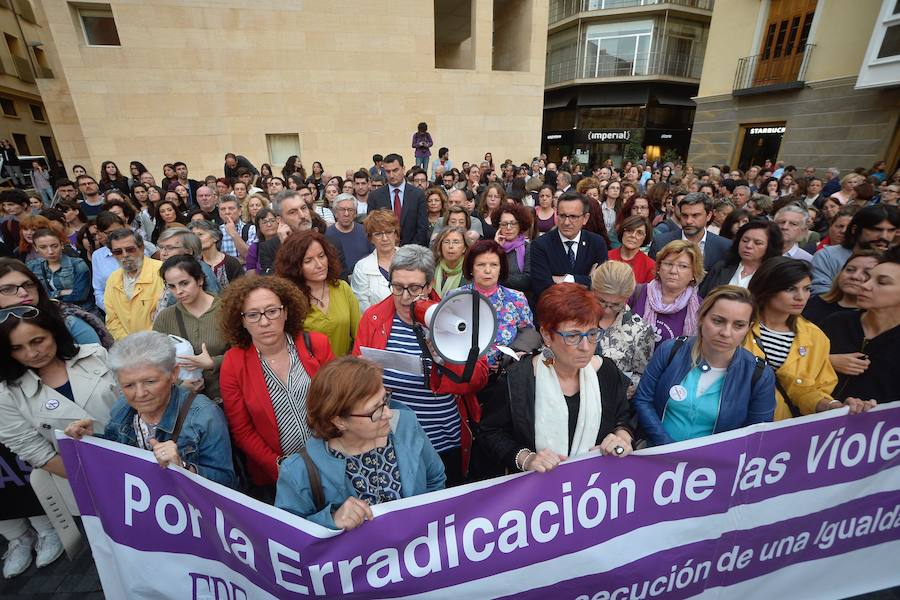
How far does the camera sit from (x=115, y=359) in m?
A: 1.92

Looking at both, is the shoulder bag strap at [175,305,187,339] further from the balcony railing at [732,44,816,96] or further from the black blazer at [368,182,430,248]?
the balcony railing at [732,44,816,96]

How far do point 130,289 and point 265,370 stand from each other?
2.06 m

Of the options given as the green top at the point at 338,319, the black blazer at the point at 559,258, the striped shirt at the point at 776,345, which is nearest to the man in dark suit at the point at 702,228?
the black blazer at the point at 559,258

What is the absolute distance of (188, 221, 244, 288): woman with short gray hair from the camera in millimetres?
3988

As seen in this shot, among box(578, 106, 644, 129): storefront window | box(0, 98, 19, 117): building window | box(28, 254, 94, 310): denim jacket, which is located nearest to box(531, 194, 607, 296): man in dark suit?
box(28, 254, 94, 310): denim jacket

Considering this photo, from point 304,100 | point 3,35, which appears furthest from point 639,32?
point 3,35

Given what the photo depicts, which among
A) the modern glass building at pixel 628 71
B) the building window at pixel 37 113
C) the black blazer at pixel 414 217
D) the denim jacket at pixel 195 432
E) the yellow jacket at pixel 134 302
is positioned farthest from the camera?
the building window at pixel 37 113

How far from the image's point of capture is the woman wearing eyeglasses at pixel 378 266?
3.66 meters

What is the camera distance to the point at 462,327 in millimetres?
1840

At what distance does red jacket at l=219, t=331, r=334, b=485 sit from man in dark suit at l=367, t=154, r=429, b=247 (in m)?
3.76

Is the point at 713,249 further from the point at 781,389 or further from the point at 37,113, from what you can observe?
the point at 37,113

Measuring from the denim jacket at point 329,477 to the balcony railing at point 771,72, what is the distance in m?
19.8

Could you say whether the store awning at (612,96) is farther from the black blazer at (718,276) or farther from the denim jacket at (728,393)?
the denim jacket at (728,393)

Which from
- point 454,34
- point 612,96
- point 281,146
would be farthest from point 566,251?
point 612,96
